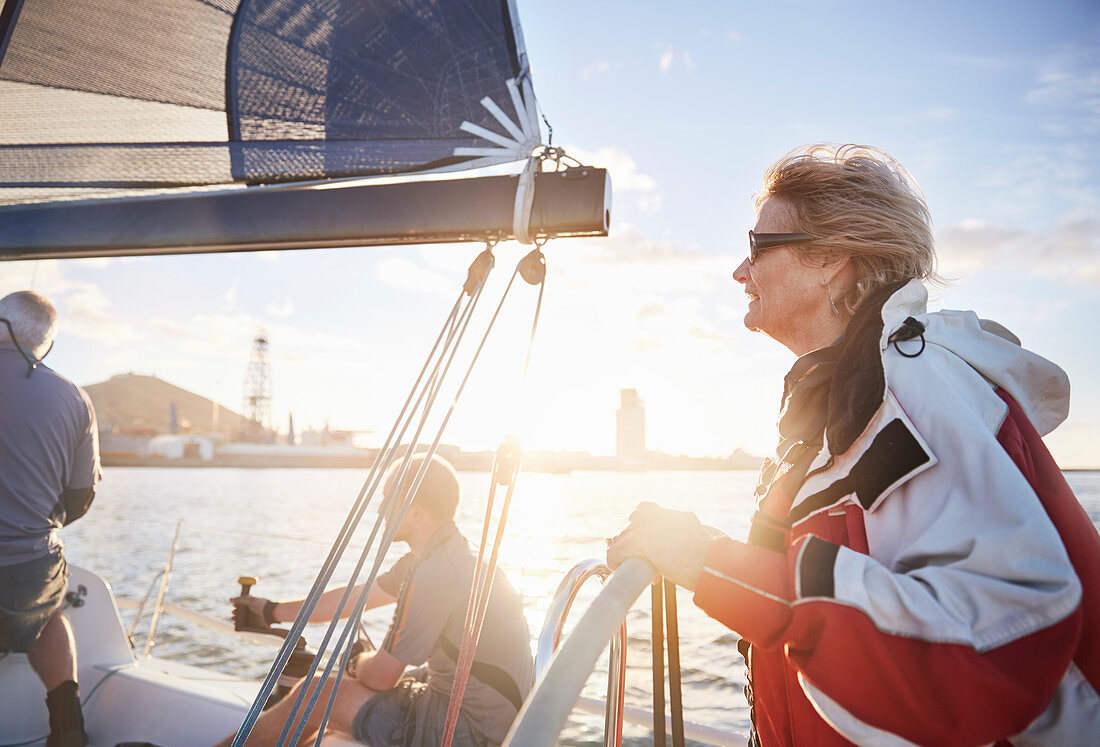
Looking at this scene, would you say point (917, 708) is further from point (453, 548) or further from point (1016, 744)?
point (453, 548)

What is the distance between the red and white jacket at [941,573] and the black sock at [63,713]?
2.55m

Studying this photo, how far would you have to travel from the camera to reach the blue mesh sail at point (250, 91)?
156 centimetres

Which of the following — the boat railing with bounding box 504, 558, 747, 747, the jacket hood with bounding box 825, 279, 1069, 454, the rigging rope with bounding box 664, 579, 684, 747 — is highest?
the jacket hood with bounding box 825, 279, 1069, 454

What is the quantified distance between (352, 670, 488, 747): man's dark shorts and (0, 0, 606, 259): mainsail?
155 centimetres

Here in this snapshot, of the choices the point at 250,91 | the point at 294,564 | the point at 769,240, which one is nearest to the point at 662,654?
the point at 769,240

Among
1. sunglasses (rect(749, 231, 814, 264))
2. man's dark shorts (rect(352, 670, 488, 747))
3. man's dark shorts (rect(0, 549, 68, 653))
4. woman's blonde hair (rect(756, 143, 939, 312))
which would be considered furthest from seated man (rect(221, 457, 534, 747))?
woman's blonde hair (rect(756, 143, 939, 312))

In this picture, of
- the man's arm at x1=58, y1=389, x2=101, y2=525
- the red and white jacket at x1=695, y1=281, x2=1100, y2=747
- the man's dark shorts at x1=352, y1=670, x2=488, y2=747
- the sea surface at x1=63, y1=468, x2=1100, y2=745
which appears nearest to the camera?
the red and white jacket at x1=695, y1=281, x2=1100, y2=747

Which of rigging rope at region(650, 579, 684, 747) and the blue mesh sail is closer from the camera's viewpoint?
rigging rope at region(650, 579, 684, 747)

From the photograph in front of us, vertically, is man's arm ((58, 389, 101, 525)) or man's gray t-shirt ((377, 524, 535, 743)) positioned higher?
man's arm ((58, 389, 101, 525))

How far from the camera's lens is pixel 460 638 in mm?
2229

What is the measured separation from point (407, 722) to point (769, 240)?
1.89 m

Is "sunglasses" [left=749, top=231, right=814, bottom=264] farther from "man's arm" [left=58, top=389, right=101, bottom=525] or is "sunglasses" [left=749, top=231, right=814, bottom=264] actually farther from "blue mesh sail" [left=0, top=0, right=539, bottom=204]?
"man's arm" [left=58, top=389, right=101, bottom=525]

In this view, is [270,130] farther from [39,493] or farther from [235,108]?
[39,493]

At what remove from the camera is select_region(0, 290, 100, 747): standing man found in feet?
7.24
